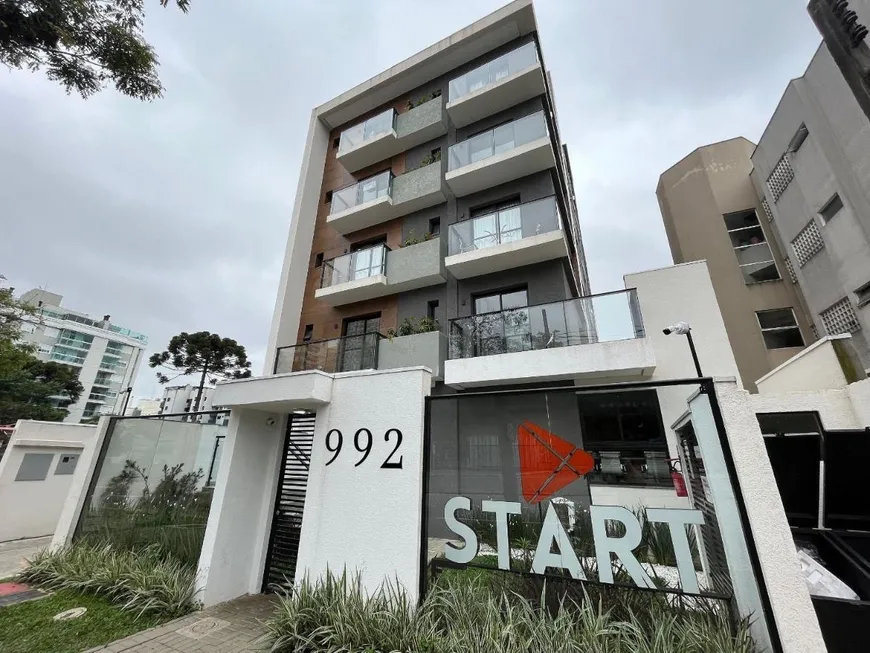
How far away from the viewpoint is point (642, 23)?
845 cm

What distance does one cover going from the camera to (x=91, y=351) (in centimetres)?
5972

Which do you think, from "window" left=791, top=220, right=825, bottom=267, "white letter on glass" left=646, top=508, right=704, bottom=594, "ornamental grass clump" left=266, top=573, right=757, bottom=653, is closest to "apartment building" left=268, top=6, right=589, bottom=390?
"white letter on glass" left=646, top=508, right=704, bottom=594

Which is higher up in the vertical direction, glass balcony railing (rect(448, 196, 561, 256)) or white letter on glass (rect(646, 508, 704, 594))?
glass balcony railing (rect(448, 196, 561, 256))

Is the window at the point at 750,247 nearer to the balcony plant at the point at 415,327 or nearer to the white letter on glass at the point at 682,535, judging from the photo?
the balcony plant at the point at 415,327

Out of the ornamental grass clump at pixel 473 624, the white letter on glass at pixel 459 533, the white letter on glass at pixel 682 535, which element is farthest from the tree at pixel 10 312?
the white letter on glass at pixel 682 535

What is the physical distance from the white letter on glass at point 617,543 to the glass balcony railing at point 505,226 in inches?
289

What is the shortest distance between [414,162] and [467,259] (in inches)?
219

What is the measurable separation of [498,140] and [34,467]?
51.4ft

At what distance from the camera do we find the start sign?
296 cm

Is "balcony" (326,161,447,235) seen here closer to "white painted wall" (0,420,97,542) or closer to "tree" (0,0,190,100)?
"tree" (0,0,190,100)

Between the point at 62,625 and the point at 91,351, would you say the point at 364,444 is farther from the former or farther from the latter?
the point at 91,351

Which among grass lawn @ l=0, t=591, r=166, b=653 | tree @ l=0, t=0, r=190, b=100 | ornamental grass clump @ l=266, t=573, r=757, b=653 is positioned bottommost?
grass lawn @ l=0, t=591, r=166, b=653

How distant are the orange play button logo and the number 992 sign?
1566mm

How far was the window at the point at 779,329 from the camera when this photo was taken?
13031 mm
